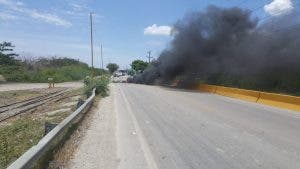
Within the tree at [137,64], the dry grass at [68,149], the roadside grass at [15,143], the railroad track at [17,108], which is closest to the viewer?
the dry grass at [68,149]

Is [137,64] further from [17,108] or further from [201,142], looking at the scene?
[201,142]

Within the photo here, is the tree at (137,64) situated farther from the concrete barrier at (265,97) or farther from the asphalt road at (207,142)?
the asphalt road at (207,142)

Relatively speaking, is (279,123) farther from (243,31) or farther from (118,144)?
(243,31)

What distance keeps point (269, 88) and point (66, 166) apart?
27.5 meters

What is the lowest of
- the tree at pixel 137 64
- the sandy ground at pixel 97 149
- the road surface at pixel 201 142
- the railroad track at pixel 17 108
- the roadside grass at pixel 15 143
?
the railroad track at pixel 17 108

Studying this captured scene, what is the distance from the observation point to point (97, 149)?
950 centimetres

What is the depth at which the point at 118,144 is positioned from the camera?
1014 cm

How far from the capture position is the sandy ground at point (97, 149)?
801 centimetres

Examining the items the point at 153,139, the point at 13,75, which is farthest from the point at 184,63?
the point at 153,139

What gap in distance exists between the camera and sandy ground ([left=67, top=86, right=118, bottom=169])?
8.01 metres

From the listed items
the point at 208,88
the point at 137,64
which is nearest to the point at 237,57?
the point at 208,88

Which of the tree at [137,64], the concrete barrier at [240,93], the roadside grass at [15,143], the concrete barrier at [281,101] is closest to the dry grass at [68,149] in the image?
the roadside grass at [15,143]

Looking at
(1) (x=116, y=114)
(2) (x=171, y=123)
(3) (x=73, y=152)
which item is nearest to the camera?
(3) (x=73, y=152)

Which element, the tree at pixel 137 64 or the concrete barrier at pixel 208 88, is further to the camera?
the tree at pixel 137 64
